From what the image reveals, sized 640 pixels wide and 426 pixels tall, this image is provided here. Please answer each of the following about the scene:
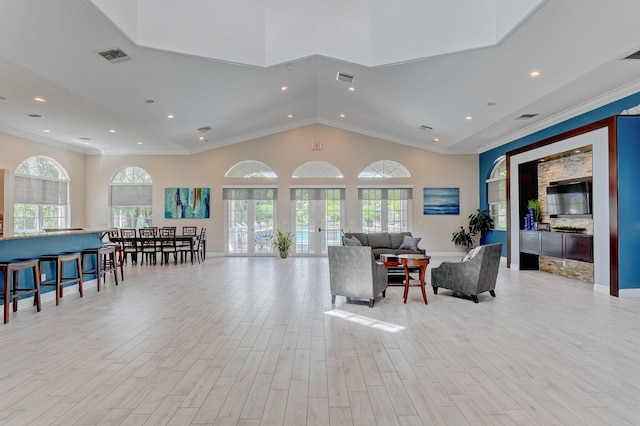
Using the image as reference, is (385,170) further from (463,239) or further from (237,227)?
(237,227)

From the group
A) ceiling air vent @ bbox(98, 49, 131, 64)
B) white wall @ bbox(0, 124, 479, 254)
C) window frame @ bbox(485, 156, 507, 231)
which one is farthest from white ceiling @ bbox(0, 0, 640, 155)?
white wall @ bbox(0, 124, 479, 254)

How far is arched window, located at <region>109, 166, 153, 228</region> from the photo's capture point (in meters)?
11.4

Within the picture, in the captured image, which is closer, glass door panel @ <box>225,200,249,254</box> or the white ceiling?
the white ceiling

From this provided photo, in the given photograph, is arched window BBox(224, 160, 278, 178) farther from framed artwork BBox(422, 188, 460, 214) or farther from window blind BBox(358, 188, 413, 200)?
framed artwork BBox(422, 188, 460, 214)

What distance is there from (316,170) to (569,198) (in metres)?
6.80

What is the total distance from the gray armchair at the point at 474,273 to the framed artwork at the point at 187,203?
26.7ft

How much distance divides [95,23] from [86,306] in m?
3.86

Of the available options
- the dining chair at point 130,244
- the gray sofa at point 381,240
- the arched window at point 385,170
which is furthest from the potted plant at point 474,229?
the dining chair at point 130,244

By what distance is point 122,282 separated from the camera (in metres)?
6.86

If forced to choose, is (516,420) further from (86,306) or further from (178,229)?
(178,229)

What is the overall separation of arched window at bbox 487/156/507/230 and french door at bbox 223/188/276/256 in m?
6.81

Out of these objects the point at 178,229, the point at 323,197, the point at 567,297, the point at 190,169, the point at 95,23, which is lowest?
the point at 567,297

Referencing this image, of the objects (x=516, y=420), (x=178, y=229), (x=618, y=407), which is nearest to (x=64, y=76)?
(x=178, y=229)

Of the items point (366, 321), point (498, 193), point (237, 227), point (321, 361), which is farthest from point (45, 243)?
point (498, 193)
